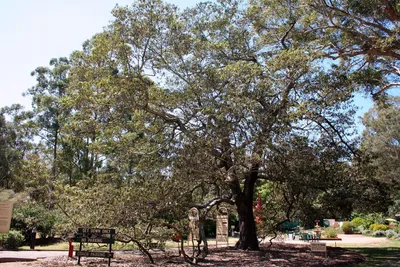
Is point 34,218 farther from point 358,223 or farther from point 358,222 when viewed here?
point 358,222

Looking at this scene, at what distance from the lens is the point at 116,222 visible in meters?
10.2

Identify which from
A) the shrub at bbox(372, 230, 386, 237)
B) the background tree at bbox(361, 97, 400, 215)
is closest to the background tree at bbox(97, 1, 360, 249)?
the shrub at bbox(372, 230, 386, 237)

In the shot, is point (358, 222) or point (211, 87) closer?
point (211, 87)

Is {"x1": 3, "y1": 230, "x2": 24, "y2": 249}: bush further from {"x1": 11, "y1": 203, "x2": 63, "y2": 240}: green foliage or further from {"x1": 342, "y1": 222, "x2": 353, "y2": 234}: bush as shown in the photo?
{"x1": 342, "y1": 222, "x2": 353, "y2": 234}: bush

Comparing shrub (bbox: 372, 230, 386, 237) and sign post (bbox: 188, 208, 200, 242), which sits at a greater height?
sign post (bbox: 188, 208, 200, 242)

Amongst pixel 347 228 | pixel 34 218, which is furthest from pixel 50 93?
pixel 347 228

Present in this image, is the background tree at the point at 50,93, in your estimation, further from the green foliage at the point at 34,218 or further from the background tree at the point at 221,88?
the background tree at the point at 221,88

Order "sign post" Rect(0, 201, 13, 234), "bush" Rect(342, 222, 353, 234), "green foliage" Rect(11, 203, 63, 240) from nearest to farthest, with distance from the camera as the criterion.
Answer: "sign post" Rect(0, 201, 13, 234), "green foliage" Rect(11, 203, 63, 240), "bush" Rect(342, 222, 353, 234)

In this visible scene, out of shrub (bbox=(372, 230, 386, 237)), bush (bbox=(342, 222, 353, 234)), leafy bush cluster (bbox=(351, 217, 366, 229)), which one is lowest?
shrub (bbox=(372, 230, 386, 237))

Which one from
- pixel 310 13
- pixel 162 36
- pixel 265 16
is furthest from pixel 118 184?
pixel 310 13

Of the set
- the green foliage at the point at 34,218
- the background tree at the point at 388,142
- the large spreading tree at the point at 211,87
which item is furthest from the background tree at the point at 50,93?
the background tree at the point at 388,142

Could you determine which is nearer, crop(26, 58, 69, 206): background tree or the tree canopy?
the tree canopy

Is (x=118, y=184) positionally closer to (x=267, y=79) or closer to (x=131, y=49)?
(x=131, y=49)

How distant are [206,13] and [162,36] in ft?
9.32
